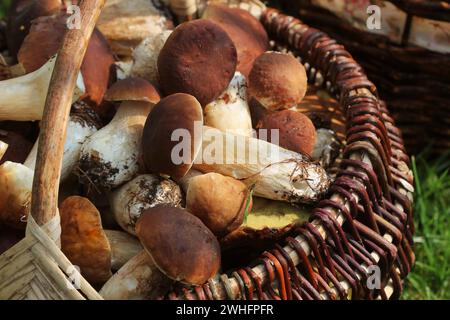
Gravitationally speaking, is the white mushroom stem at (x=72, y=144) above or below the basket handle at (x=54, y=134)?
below

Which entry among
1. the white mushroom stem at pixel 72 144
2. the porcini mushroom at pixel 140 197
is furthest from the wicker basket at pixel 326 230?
the white mushroom stem at pixel 72 144

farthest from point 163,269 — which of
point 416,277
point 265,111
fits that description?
point 416,277

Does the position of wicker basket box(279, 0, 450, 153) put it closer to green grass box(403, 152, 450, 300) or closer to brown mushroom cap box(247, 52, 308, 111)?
green grass box(403, 152, 450, 300)

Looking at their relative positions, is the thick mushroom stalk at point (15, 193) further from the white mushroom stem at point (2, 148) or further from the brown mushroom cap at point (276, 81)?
the brown mushroom cap at point (276, 81)

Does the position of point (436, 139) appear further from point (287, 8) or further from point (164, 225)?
point (164, 225)

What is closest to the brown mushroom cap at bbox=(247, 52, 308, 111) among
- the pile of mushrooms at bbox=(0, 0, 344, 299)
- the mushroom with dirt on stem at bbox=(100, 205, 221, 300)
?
the pile of mushrooms at bbox=(0, 0, 344, 299)

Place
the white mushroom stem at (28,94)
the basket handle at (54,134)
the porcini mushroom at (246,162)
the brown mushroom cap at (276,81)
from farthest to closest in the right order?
1. the brown mushroom cap at (276,81)
2. the white mushroom stem at (28,94)
3. the porcini mushroom at (246,162)
4. the basket handle at (54,134)
